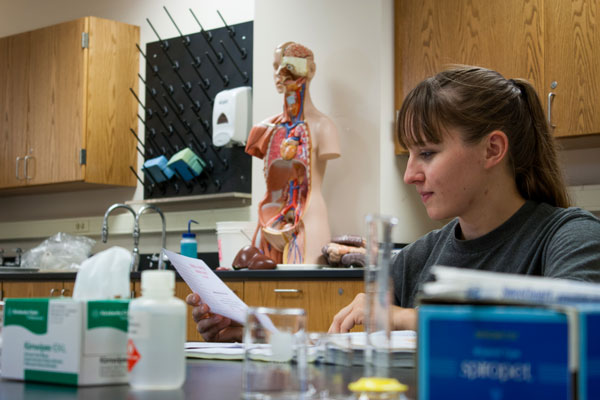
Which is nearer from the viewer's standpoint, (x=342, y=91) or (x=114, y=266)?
(x=114, y=266)

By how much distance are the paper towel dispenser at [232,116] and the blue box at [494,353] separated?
10.4 feet

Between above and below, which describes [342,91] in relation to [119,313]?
above

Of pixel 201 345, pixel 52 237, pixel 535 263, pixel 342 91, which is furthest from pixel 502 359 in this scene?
pixel 52 237

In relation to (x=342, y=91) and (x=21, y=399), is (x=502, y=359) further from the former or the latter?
(x=342, y=91)

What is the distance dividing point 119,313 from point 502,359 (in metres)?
0.45

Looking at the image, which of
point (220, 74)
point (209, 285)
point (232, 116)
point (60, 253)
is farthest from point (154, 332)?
point (60, 253)

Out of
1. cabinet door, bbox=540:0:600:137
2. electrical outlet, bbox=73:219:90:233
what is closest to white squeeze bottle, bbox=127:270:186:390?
cabinet door, bbox=540:0:600:137

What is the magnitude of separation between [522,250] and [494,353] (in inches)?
40.6

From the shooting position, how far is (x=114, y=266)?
873mm

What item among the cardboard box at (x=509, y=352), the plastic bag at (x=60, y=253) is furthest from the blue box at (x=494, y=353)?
the plastic bag at (x=60, y=253)

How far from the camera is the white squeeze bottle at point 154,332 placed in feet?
2.62

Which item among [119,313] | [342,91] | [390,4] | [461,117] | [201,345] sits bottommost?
[201,345]

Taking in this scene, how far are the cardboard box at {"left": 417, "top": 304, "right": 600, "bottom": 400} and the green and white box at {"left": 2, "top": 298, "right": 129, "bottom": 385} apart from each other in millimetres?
396

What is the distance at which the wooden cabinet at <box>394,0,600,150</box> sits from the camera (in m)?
2.80
